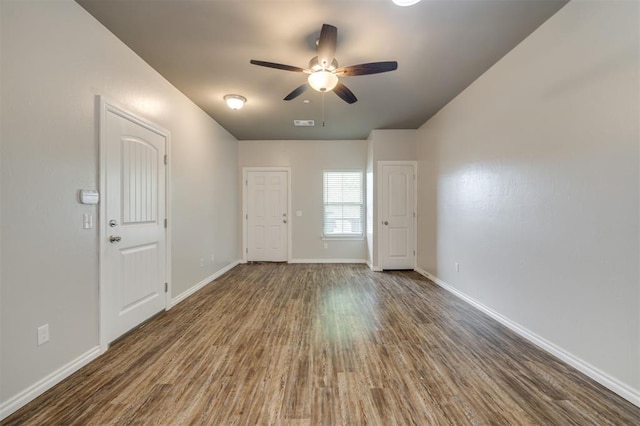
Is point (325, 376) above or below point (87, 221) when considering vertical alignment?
below

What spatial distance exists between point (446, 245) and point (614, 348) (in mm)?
2219

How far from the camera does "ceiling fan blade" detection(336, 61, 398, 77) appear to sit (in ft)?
6.98

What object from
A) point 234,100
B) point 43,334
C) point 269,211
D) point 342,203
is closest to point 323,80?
point 234,100

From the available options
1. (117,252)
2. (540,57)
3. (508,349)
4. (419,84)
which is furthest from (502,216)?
(117,252)

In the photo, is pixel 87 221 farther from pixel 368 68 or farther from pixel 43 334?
pixel 368 68

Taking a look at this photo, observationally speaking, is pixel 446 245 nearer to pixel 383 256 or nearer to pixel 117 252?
pixel 383 256

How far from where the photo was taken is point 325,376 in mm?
1801

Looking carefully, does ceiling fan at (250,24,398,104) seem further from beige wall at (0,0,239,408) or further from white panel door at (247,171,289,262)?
white panel door at (247,171,289,262)

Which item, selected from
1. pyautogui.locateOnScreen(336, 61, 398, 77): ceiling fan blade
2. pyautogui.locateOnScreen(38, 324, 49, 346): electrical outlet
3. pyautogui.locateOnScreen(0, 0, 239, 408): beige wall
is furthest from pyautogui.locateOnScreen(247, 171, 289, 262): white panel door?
pyautogui.locateOnScreen(38, 324, 49, 346): electrical outlet

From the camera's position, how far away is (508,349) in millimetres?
2148

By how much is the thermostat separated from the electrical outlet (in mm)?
856

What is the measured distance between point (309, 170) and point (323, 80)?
3.28 m

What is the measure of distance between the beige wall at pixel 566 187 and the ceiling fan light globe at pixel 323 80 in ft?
5.69

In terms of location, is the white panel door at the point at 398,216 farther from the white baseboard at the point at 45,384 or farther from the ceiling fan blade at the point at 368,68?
the white baseboard at the point at 45,384
